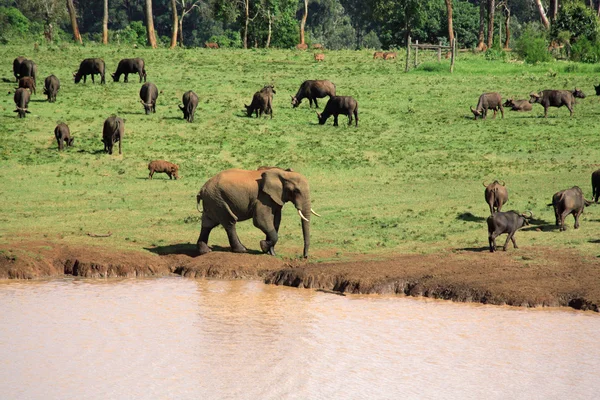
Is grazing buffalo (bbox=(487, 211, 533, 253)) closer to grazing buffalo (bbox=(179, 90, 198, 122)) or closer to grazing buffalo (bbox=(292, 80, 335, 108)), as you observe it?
grazing buffalo (bbox=(179, 90, 198, 122))

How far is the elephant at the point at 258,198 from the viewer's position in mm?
19844

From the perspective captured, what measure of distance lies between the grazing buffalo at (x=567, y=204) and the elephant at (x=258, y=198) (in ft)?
20.3

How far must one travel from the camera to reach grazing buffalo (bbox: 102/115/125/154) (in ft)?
101

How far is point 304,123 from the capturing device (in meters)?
36.5

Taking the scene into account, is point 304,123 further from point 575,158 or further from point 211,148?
point 575,158

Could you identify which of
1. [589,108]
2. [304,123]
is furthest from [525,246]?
[589,108]

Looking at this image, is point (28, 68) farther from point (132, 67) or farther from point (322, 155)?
point (322, 155)

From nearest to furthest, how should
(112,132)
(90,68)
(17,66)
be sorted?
(112,132) → (17,66) → (90,68)

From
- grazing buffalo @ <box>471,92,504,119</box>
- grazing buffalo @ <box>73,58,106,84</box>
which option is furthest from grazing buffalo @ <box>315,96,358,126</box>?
grazing buffalo @ <box>73,58,106,84</box>

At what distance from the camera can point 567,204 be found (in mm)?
21969

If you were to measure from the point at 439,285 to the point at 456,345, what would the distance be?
2967 mm

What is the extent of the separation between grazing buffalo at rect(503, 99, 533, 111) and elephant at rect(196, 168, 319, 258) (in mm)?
20951

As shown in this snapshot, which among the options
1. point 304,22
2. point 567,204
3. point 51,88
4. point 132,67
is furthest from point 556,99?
point 304,22

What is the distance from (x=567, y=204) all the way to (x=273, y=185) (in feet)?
23.4
